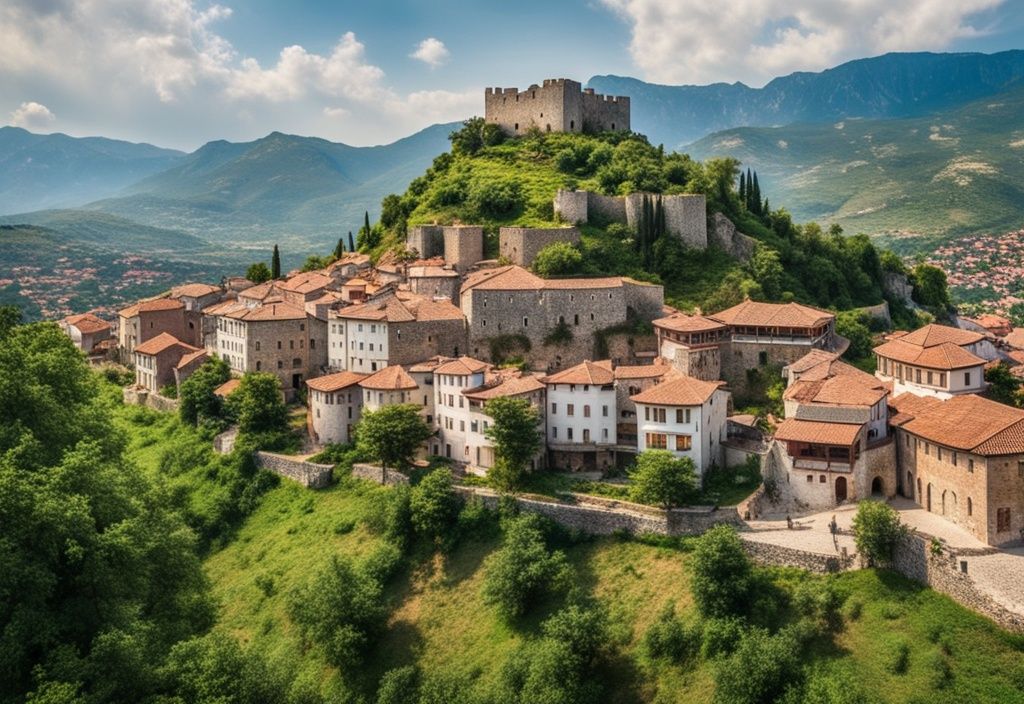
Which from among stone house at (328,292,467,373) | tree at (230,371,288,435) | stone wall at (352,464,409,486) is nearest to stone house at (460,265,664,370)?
stone house at (328,292,467,373)

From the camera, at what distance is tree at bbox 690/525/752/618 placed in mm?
34438

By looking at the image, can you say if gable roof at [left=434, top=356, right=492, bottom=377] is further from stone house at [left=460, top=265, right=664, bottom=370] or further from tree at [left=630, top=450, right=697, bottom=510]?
tree at [left=630, top=450, right=697, bottom=510]

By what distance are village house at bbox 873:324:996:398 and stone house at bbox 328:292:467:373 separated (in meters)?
26.1

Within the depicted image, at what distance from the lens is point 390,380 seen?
50.8 meters

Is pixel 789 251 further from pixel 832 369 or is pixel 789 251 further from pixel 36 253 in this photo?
pixel 36 253

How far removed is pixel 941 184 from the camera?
189m

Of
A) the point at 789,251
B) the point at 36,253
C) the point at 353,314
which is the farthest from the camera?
the point at 36,253

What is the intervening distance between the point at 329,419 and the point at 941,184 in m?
178

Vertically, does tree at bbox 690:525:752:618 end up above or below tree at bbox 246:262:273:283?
below

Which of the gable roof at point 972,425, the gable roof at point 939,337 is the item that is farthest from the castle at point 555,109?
the gable roof at point 972,425

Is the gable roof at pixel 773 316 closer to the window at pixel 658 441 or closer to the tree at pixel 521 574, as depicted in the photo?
the window at pixel 658 441

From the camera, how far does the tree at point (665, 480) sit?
131 ft

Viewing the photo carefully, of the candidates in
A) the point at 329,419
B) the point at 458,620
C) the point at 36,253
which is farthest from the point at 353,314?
the point at 36,253

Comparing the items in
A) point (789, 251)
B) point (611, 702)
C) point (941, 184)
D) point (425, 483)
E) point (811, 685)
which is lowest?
point (611, 702)
